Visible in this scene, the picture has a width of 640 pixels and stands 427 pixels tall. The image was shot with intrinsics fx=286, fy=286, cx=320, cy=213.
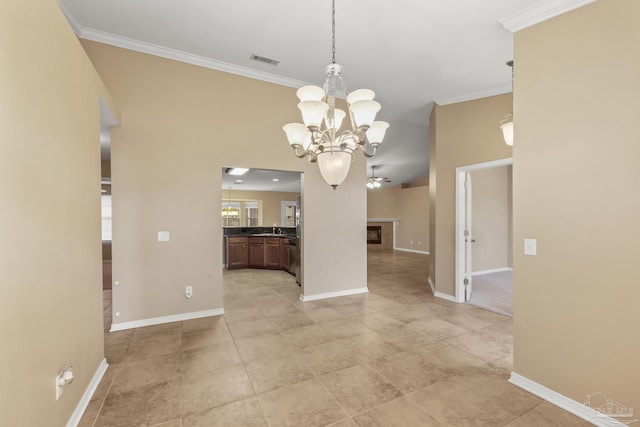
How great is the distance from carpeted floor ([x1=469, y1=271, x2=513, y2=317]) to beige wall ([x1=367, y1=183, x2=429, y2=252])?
13.1ft

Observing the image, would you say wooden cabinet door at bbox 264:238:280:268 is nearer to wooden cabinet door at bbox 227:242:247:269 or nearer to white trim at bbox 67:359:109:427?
wooden cabinet door at bbox 227:242:247:269

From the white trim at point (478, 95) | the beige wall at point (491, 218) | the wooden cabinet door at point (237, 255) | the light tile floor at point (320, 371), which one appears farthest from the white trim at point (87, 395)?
the beige wall at point (491, 218)

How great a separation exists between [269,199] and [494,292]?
9300 mm

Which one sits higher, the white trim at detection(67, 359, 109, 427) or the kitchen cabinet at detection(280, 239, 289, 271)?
the kitchen cabinet at detection(280, 239, 289, 271)

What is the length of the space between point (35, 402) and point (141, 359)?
1375mm

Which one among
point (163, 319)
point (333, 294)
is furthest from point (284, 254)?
point (163, 319)

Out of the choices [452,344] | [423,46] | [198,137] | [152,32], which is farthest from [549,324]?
[152,32]

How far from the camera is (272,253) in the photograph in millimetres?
7098

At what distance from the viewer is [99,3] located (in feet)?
8.85

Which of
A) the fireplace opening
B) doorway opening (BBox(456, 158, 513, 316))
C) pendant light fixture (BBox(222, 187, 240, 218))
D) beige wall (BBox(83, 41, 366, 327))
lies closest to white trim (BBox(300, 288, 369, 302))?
beige wall (BBox(83, 41, 366, 327))

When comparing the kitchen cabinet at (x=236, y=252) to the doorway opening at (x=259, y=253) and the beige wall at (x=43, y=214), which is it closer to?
the doorway opening at (x=259, y=253)

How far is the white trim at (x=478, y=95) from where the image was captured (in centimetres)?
403

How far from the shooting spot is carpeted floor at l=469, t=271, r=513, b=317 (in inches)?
166

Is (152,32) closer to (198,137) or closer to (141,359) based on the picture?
(198,137)
